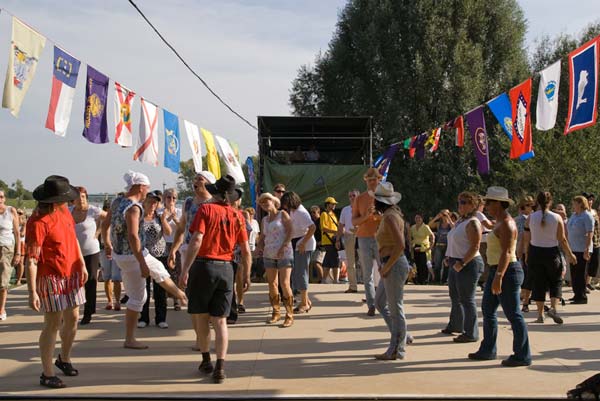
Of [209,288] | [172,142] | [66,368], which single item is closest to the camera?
[209,288]

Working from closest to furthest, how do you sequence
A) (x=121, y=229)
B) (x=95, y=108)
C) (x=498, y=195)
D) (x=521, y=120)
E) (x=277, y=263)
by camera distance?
(x=498, y=195)
(x=121, y=229)
(x=277, y=263)
(x=95, y=108)
(x=521, y=120)

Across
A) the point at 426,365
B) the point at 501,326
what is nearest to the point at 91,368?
the point at 426,365

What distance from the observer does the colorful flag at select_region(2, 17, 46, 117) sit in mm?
8117

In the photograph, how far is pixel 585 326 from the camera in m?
9.02

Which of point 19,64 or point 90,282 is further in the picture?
point 90,282

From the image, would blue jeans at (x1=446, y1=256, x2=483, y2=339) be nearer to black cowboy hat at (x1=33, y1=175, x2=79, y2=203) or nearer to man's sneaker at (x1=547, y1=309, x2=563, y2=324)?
man's sneaker at (x1=547, y1=309, x2=563, y2=324)

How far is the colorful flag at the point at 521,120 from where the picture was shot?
1183 cm

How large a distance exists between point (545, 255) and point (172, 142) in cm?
728

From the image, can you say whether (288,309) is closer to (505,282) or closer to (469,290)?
(469,290)

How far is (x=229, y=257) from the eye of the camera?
6.21 meters

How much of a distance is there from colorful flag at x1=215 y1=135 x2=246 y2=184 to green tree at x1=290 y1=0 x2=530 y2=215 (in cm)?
1405

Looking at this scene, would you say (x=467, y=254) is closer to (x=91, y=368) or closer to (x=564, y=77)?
(x=91, y=368)

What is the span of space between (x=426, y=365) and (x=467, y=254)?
1.44m

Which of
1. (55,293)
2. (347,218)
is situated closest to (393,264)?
(55,293)
